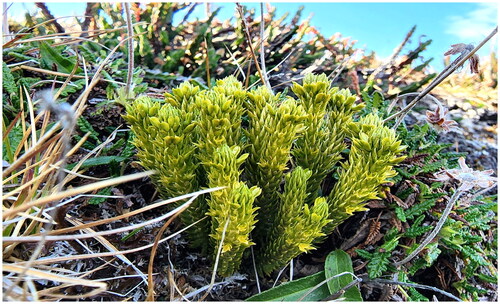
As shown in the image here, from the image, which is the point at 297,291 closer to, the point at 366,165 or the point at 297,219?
the point at 297,219

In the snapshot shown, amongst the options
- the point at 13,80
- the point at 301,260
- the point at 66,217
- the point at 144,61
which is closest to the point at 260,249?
the point at 301,260

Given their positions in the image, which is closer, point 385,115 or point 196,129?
point 196,129

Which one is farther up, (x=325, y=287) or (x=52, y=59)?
(x=52, y=59)

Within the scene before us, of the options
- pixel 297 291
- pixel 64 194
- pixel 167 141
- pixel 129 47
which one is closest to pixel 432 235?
pixel 297 291

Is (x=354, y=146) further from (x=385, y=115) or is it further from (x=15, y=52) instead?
(x=15, y=52)

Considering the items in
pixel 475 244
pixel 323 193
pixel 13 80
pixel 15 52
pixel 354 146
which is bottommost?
pixel 475 244

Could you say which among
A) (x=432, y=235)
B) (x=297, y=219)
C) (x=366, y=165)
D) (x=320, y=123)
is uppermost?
(x=320, y=123)

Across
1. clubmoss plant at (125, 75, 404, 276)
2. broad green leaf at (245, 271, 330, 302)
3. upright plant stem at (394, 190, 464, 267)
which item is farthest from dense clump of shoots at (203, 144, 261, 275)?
upright plant stem at (394, 190, 464, 267)
